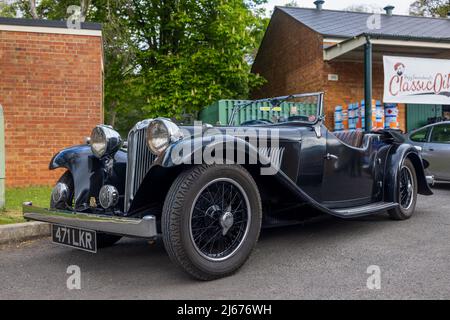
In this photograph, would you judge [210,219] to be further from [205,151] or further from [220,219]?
[205,151]

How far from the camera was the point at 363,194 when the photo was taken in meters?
4.47

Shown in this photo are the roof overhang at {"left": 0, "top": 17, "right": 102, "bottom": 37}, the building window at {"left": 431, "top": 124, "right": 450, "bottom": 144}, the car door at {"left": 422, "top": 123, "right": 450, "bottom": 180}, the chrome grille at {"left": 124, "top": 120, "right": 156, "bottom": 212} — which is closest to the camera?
the chrome grille at {"left": 124, "top": 120, "right": 156, "bottom": 212}

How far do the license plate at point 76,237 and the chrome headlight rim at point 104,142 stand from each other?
0.75 metres

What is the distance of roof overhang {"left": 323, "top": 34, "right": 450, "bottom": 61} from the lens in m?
10.3

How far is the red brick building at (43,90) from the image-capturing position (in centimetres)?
784

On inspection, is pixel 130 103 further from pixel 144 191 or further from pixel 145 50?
pixel 144 191

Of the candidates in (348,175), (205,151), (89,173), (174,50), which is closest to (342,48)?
(174,50)

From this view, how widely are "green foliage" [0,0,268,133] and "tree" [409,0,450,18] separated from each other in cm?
1929

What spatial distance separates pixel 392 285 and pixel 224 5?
1380 cm

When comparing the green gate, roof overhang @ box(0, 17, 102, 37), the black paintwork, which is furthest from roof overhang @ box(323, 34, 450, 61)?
the black paintwork

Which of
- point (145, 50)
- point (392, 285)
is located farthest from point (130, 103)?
point (392, 285)
